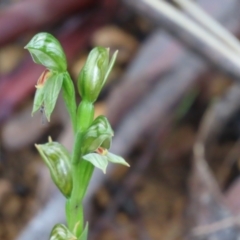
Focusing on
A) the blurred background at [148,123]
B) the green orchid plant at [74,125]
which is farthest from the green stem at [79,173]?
the blurred background at [148,123]

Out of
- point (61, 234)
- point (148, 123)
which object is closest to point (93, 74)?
point (61, 234)

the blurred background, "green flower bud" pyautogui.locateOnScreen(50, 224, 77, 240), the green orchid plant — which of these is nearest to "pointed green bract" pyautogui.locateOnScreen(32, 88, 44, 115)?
the green orchid plant

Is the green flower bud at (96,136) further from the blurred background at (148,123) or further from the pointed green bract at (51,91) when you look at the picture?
the blurred background at (148,123)

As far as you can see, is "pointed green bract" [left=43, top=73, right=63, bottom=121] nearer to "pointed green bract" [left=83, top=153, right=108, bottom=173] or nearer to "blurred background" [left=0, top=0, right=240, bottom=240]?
"pointed green bract" [left=83, top=153, right=108, bottom=173]

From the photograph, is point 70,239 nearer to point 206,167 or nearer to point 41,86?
point 41,86

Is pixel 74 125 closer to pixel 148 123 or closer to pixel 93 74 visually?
pixel 93 74

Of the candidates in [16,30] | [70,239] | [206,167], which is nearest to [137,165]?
[206,167]
